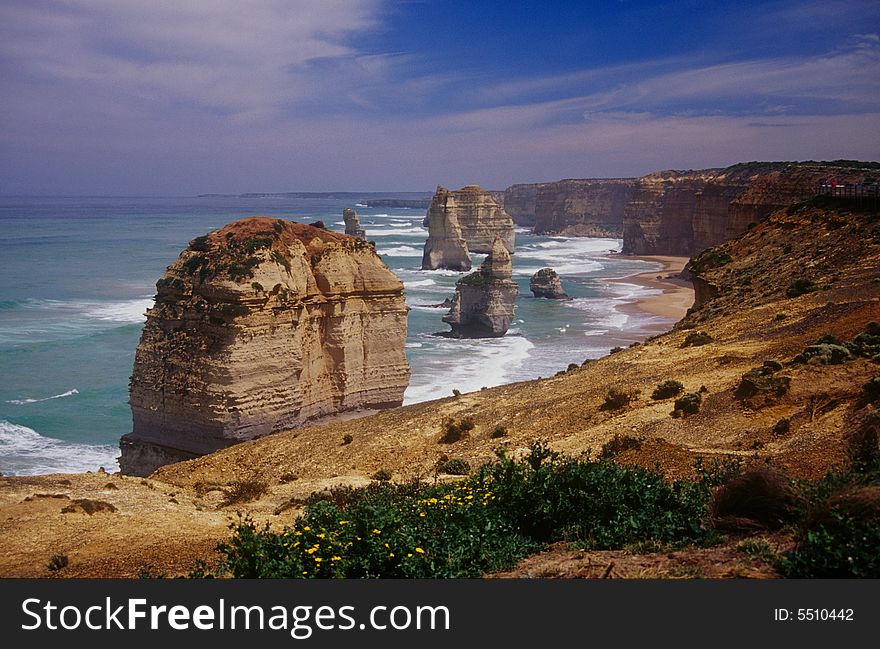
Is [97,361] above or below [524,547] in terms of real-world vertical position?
below

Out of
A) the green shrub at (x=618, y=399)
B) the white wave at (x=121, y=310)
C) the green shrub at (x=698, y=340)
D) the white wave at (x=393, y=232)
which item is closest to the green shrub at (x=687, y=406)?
the green shrub at (x=618, y=399)

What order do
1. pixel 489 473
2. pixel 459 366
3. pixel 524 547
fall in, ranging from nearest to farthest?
1. pixel 524 547
2. pixel 489 473
3. pixel 459 366

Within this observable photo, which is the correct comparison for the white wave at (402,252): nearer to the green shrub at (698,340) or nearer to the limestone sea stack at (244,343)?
the limestone sea stack at (244,343)

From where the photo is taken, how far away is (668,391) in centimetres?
1620

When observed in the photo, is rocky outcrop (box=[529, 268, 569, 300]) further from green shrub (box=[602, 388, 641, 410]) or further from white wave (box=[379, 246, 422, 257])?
green shrub (box=[602, 388, 641, 410])

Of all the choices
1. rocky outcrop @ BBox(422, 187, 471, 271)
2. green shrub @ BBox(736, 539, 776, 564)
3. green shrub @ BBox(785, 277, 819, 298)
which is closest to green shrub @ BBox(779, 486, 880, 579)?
green shrub @ BBox(736, 539, 776, 564)

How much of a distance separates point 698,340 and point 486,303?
30756 millimetres

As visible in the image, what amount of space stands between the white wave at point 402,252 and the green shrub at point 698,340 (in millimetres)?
89247

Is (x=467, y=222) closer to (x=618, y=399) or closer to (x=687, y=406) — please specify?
(x=618, y=399)

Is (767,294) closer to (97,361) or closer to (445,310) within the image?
(97,361)

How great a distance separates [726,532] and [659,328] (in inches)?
1719

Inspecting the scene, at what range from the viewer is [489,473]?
1037 cm

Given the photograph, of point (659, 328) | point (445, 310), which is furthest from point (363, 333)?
point (445, 310)

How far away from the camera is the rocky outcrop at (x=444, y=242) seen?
89.9 meters
